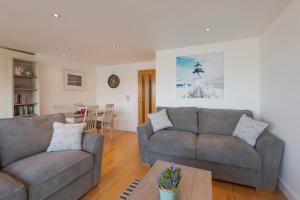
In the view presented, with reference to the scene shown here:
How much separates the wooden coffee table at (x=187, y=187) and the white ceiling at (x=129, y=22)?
1.78 meters

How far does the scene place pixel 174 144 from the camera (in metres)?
2.24

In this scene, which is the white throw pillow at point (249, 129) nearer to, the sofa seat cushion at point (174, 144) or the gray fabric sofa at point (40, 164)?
the sofa seat cushion at point (174, 144)

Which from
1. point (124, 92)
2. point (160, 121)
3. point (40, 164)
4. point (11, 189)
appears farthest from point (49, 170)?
point (124, 92)

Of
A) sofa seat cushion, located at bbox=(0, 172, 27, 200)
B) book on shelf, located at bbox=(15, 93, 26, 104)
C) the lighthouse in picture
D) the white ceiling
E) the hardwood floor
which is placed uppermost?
the white ceiling

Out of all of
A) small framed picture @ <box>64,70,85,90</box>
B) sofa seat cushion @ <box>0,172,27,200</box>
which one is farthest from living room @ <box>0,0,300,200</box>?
small framed picture @ <box>64,70,85,90</box>

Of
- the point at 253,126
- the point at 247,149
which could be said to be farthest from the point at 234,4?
the point at 247,149

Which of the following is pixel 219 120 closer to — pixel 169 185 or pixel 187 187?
pixel 187 187

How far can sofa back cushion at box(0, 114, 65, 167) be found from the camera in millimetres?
1547

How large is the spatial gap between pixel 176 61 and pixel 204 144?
1880 millimetres

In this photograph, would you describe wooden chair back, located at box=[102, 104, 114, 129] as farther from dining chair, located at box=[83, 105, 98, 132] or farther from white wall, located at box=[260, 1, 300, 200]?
white wall, located at box=[260, 1, 300, 200]

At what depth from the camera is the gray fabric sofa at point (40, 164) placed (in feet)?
4.04

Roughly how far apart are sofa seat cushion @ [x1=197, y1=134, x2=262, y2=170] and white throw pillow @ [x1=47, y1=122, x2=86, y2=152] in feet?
5.28

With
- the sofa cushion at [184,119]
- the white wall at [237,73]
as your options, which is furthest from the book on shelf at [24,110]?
the white wall at [237,73]

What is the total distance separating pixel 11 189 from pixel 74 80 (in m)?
3.89
